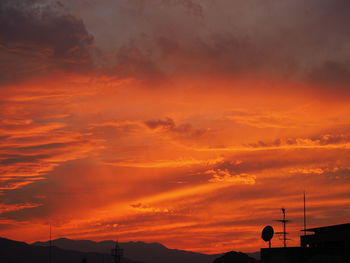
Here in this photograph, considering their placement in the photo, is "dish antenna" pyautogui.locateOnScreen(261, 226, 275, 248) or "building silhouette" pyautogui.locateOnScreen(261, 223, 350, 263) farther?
"dish antenna" pyautogui.locateOnScreen(261, 226, 275, 248)

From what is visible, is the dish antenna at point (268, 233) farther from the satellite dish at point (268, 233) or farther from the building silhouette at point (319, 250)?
the building silhouette at point (319, 250)

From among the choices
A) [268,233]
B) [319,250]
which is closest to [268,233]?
[268,233]

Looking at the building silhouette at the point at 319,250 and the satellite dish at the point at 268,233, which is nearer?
the building silhouette at the point at 319,250

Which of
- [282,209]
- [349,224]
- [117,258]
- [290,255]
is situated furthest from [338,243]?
[117,258]

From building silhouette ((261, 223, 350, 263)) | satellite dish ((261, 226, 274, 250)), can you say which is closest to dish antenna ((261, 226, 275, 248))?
satellite dish ((261, 226, 274, 250))

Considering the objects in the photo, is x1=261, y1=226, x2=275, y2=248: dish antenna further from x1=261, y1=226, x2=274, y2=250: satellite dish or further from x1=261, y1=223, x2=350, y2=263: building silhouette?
x1=261, y1=223, x2=350, y2=263: building silhouette

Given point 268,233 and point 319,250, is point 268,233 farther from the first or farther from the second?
point 319,250

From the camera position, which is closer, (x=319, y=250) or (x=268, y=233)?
(x=319, y=250)

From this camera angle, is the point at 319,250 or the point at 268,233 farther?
the point at 268,233

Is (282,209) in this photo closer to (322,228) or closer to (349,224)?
(322,228)

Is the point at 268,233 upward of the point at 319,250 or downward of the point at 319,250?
upward

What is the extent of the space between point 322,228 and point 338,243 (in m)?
4.29

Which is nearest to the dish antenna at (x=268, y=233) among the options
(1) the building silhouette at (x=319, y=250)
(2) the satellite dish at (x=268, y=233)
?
(2) the satellite dish at (x=268, y=233)

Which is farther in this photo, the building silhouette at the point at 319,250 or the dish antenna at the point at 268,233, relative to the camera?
the dish antenna at the point at 268,233
